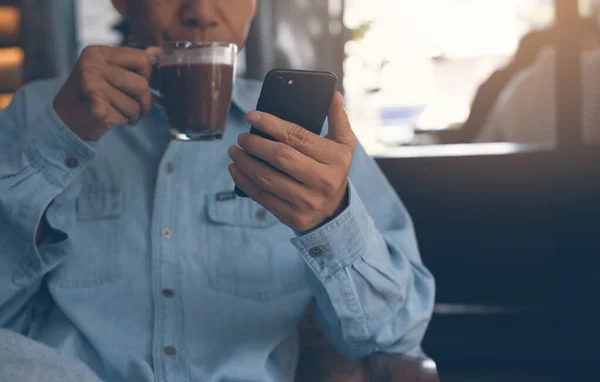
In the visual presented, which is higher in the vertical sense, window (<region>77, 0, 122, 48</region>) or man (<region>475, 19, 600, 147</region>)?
window (<region>77, 0, 122, 48</region>)

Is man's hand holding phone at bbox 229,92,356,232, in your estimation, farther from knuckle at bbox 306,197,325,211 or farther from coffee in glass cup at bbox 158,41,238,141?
coffee in glass cup at bbox 158,41,238,141

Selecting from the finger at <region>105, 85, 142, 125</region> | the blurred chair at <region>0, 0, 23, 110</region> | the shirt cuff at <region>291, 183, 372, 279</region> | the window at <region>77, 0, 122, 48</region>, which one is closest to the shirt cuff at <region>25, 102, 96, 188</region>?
the finger at <region>105, 85, 142, 125</region>

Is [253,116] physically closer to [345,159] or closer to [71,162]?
[345,159]

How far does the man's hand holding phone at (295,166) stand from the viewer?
36.3 inches

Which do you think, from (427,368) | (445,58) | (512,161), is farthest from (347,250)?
(445,58)

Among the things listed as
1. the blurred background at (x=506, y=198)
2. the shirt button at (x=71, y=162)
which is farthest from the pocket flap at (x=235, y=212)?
the blurred background at (x=506, y=198)

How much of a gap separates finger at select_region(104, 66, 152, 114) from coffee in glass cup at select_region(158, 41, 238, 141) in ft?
0.13

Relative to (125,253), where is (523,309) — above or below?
below

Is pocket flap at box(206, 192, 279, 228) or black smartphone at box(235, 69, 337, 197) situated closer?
black smartphone at box(235, 69, 337, 197)

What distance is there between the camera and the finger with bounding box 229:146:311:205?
3.09 ft

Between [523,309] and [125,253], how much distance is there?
1792 millimetres

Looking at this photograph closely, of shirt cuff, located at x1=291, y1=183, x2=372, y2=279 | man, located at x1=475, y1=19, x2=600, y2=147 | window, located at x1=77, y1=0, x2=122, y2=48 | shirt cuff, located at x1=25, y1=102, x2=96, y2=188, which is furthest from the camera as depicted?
window, located at x1=77, y1=0, x2=122, y2=48

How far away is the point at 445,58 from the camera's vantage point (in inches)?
111

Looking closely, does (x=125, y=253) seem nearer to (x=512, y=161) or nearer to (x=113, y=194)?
(x=113, y=194)
